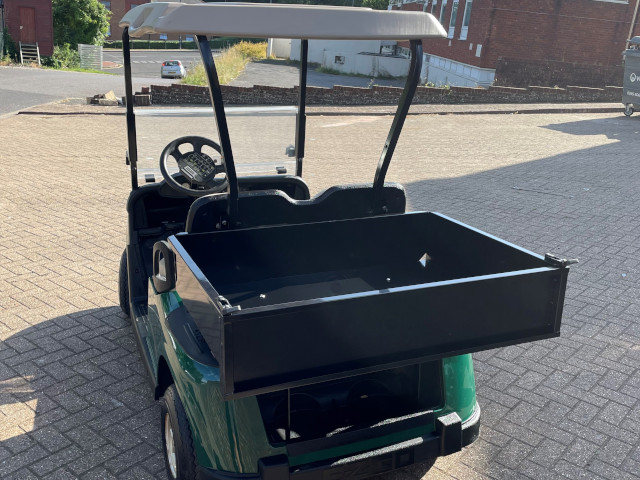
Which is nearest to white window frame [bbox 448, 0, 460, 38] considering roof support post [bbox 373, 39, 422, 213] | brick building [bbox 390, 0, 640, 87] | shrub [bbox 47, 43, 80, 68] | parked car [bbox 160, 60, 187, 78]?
brick building [bbox 390, 0, 640, 87]

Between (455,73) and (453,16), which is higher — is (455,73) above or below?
below

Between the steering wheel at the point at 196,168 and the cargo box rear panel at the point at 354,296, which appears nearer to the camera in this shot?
the cargo box rear panel at the point at 354,296

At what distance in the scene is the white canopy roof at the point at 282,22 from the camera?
8.15ft

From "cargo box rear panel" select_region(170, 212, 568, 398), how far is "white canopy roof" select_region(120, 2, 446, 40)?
929 millimetres

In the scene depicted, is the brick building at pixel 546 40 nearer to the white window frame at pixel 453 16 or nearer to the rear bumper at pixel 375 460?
the white window frame at pixel 453 16

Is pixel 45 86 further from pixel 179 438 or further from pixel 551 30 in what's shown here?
pixel 179 438

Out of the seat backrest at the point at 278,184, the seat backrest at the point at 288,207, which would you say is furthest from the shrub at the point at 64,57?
the seat backrest at the point at 288,207

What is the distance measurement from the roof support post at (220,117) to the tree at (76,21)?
1472 inches

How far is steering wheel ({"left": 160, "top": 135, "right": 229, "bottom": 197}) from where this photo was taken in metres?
3.98

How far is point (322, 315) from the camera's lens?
2266 mm

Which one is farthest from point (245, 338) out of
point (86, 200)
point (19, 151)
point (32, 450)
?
point (19, 151)

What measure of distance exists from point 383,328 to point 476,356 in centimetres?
203

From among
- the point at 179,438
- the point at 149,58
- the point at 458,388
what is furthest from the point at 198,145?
the point at 149,58

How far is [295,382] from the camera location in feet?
7.48
